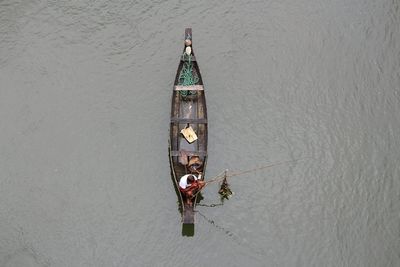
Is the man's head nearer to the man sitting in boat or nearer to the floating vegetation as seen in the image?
the man sitting in boat

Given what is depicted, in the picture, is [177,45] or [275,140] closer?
[275,140]

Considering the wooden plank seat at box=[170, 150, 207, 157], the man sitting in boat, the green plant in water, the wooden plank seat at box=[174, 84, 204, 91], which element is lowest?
the man sitting in boat

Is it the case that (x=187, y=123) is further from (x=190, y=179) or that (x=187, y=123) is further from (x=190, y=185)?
(x=190, y=185)

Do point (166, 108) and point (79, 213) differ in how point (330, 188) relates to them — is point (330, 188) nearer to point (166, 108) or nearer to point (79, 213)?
point (166, 108)

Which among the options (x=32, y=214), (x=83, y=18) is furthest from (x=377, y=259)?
(x=83, y=18)

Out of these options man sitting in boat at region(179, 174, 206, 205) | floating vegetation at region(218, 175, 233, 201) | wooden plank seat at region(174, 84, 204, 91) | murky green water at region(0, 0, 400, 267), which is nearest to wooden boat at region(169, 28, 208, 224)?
wooden plank seat at region(174, 84, 204, 91)
